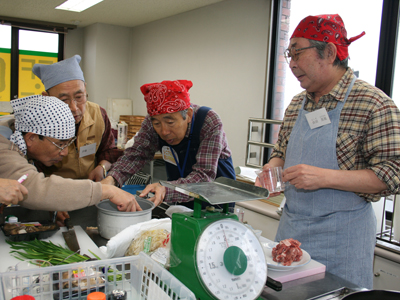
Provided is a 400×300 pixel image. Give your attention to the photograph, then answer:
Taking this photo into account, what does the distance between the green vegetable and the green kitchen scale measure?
0.39m

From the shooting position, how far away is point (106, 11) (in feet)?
19.4

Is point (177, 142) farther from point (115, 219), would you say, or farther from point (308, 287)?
point (308, 287)

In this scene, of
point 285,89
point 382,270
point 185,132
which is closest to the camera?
point 185,132

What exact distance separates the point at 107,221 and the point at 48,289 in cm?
46

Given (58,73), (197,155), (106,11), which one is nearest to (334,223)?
(197,155)

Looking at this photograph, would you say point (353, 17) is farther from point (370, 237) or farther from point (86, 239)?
point (86, 239)

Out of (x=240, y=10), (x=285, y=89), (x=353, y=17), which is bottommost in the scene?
(x=285, y=89)

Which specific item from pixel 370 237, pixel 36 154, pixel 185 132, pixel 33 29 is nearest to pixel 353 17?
pixel 185 132

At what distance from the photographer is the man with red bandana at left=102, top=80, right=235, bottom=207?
183cm

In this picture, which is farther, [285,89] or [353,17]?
[285,89]

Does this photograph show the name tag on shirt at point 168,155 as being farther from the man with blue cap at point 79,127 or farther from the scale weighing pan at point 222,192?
the scale weighing pan at point 222,192

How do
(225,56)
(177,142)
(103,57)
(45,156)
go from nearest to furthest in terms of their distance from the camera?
(45,156)
(177,142)
(225,56)
(103,57)

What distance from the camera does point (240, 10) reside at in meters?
4.46

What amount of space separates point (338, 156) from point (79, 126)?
1.59 meters
